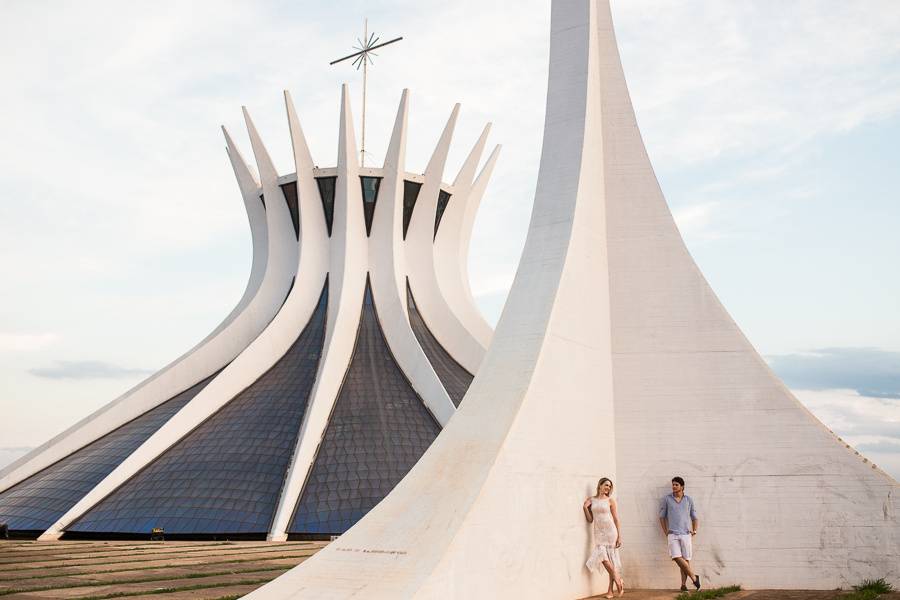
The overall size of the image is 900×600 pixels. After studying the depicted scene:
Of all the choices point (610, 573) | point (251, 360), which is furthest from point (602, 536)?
point (251, 360)

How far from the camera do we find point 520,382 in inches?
324

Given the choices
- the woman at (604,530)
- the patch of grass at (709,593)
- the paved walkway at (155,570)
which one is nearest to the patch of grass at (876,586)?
the paved walkway at (155,570)

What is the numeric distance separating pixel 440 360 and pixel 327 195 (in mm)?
6413

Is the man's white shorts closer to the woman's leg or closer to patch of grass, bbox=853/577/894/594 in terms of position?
the woman's leg

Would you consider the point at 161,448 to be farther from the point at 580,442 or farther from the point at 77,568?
the point at 580,442

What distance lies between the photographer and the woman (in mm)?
8234

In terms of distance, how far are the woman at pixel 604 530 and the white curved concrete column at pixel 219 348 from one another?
67.8 feet

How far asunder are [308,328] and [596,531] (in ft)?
64.5

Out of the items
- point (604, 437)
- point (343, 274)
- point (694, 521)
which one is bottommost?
point (694, 521)

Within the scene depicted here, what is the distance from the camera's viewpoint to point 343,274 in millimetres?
26969

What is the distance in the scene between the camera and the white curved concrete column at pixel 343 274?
24594 mm

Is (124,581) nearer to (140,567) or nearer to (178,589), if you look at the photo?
(178,589)

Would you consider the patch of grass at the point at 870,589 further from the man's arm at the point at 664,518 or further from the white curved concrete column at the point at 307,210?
the white curved concrete column at the point at 307,210

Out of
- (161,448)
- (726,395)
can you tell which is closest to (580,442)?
(726,395)
